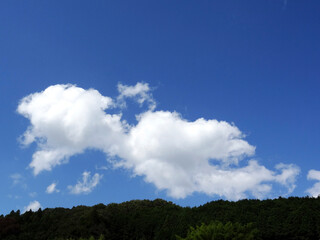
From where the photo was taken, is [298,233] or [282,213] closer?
[298,233]

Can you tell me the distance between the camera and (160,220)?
2098 centimetres

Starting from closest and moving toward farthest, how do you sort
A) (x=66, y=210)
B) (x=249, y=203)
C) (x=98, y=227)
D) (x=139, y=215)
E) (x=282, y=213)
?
(x=282, y=213), (x=249, y=203), (x=98, y=227), (x=139, y=215), (x=66, y=210)

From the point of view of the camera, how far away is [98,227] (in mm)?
21141

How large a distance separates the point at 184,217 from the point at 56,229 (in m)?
8.72

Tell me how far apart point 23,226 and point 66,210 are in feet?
10.7

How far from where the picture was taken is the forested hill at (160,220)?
16.9 metres

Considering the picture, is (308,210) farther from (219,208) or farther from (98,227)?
(98,227)

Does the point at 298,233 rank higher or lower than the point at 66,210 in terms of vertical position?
lower

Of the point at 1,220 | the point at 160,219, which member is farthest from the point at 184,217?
the point at 1,220

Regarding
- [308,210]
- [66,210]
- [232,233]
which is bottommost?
[232,233]

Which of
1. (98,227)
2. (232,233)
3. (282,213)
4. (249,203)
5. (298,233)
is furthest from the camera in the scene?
(98,227)

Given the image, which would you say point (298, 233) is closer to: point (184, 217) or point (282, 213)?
point (282, 213)

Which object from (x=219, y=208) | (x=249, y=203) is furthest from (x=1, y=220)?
(x=249, y=203)

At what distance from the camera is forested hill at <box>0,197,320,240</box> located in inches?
666
